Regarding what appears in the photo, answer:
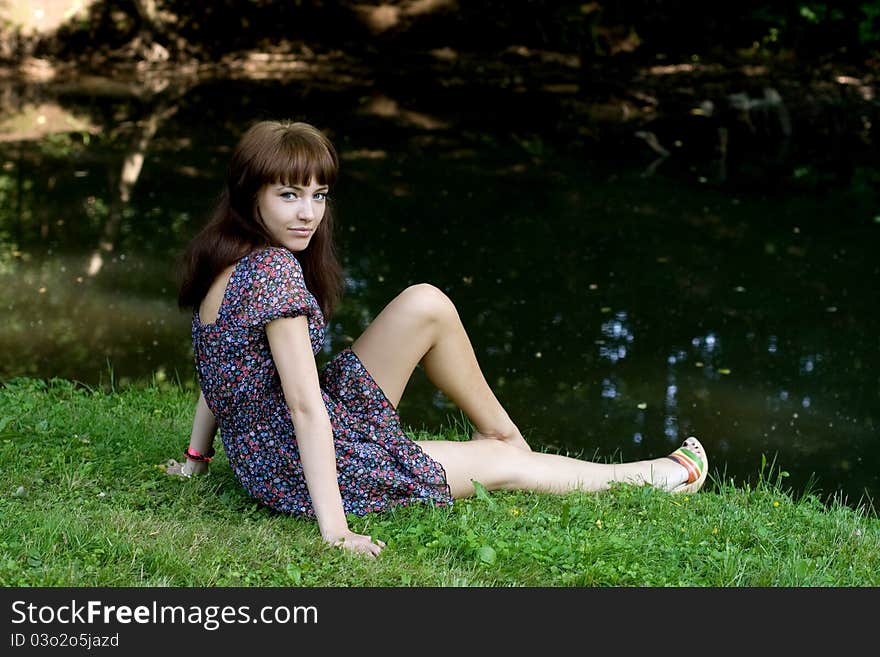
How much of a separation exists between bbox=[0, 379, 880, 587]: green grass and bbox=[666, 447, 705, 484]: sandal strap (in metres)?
0.13

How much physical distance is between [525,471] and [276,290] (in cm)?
111

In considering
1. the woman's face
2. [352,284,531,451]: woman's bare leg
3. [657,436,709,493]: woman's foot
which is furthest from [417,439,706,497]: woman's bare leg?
the woman's face

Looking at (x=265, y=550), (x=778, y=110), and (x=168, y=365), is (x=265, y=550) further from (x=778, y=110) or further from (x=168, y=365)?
(x=778, y=110)

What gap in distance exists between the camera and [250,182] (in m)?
3.32

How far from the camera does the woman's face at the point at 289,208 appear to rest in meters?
3.32

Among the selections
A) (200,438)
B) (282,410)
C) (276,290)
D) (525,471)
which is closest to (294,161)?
(276,290)

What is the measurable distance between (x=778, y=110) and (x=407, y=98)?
16.3 feet

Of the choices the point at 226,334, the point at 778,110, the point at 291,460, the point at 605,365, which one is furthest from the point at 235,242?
the point at 778,110

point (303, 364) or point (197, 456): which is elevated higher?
point (303, 364)

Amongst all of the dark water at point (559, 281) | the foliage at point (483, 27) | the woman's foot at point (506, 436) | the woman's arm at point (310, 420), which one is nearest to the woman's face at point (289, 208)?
the woman's arm at point (310, 420)

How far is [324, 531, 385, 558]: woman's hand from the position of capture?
314 cm

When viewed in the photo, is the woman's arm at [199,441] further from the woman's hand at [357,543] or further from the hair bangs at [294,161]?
the hair bangs at [294,161]

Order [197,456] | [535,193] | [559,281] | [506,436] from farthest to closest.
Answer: [535,193]
[559,281]
[506,436]
[197,456]

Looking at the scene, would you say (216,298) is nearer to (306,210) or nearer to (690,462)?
(306,210)
